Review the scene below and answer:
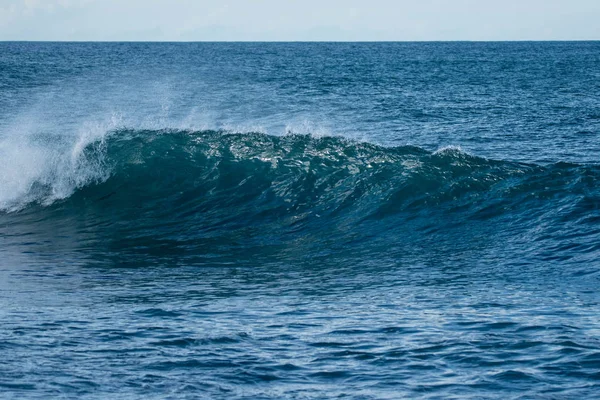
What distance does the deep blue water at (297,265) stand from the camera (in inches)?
289

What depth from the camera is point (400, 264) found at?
40.2 feet

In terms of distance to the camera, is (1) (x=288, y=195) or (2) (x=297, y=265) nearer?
(2) (x=297, y=265)

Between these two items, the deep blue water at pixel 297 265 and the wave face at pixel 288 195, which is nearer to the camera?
the deep blue water at pixel 297 265

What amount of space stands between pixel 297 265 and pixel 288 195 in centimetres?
522

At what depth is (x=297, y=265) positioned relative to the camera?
12430 mm

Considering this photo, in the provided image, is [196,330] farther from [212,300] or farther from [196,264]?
[196,264]

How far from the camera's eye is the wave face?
47.3ft

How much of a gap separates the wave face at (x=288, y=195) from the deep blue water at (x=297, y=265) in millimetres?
64

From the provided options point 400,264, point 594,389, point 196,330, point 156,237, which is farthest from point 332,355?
point 156,237

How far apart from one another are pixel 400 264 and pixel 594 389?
5.47m

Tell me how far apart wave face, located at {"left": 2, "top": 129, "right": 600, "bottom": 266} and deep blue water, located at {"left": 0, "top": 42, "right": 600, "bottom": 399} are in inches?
2.5

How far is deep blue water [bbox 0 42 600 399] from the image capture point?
733 cm

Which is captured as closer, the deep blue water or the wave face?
the deep blue water

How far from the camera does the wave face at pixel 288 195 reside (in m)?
14.4
